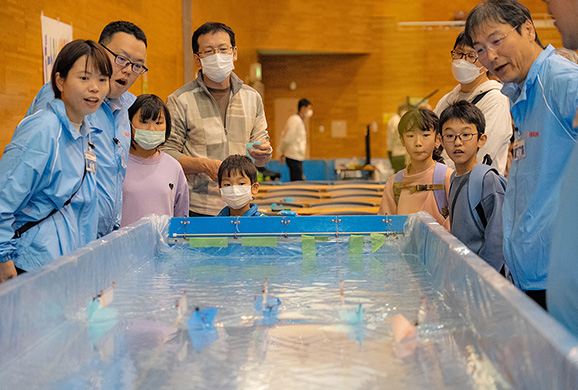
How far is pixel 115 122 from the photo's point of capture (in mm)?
2645

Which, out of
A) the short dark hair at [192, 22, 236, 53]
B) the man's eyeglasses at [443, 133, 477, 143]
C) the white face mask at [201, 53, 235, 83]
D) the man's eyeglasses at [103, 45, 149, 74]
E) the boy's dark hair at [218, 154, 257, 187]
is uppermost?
the short dark hair at [192, 22, 236, 53]

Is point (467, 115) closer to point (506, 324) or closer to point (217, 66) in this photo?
point (217, 66)

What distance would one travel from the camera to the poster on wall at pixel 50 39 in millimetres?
4809

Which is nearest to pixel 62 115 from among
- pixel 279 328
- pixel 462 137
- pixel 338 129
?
pixel 279 328

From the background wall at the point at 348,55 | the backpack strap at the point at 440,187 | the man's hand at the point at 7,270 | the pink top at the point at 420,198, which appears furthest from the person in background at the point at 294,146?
the man's hand at the point at 7,270

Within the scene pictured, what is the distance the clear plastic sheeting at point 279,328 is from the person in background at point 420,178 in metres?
0.88

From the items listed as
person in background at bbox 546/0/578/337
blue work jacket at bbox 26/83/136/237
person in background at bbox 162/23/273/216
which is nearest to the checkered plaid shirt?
person in background at bbox 162/23/273/216

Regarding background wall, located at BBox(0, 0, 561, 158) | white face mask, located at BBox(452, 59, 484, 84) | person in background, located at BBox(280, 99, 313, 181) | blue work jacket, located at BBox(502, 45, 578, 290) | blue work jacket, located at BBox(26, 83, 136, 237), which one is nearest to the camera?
blue work jacket, located at BBox(502, 45, 578, 290)

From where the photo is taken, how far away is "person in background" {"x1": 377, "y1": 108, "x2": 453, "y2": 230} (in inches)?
117

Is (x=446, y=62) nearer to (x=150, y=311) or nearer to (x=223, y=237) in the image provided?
(x=223, y=237)

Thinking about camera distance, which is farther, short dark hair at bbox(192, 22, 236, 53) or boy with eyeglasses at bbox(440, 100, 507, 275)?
Answer: short dark hair at bbox(192, 22, 236, 53)

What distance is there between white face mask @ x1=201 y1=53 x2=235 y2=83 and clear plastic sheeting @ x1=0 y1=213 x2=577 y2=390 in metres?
1.34

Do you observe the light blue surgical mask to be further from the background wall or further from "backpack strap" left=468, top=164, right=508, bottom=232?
the background wall

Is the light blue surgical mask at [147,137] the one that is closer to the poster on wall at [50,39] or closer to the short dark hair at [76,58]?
the short dark hair at [76,58]
